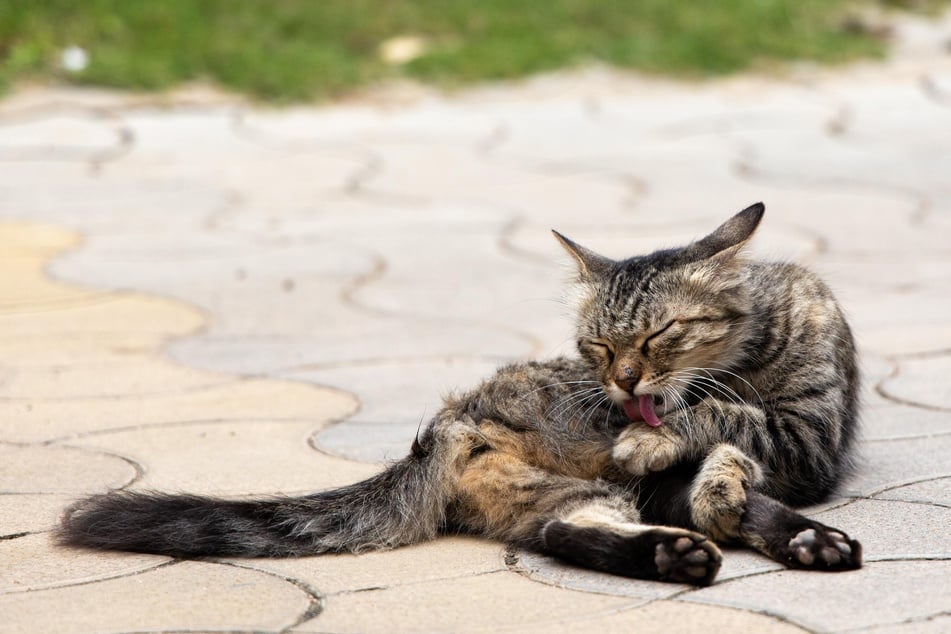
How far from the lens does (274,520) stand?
10.1 ft

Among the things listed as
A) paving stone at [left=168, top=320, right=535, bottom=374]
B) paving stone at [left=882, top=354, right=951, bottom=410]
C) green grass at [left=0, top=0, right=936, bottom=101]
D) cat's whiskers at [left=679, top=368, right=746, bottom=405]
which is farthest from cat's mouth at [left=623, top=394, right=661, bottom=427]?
green grass at [left=0, top=0, right=936, bottom=101]

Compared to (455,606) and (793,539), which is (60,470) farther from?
(793,539)

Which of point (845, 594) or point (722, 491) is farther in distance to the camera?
point (722, 491)

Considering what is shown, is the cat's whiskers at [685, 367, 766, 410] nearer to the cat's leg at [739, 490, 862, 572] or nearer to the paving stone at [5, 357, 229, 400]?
the cat's leg at [739, 490, 862, 572]

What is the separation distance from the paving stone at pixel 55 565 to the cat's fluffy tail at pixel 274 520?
3 centimetres

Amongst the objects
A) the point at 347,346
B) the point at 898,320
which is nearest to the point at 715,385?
the point at 347,346

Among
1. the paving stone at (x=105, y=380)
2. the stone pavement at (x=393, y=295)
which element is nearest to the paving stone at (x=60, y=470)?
the stone pavement at (x=393, y=295)

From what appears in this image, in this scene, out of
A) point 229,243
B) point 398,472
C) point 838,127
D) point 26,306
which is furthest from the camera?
point 838,127

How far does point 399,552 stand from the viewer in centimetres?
312

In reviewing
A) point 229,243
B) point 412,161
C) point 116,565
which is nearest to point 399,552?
point 116,565

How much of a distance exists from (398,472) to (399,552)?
197mm

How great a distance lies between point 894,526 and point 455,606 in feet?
3.61

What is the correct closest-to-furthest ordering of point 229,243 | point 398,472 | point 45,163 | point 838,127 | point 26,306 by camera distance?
point 398,472
point 26,306
point 229,243
point 45,163
point 838,127

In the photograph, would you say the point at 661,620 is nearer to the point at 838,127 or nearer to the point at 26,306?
the point at 26,306
